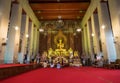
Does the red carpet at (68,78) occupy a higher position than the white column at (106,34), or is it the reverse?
the white column at (106,34)

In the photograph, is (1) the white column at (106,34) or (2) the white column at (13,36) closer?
(1) the white column at (106,34)

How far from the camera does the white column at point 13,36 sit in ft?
37.5

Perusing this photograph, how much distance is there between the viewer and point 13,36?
11.9 metres

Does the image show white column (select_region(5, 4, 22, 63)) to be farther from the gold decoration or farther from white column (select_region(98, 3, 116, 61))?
the gold decoration

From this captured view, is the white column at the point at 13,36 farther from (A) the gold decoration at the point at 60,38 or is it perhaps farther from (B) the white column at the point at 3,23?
(A) the gold decoration at the point at 60,38

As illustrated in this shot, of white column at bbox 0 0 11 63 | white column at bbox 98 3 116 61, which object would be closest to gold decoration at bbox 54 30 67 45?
white column at bbox 98 3 116 61

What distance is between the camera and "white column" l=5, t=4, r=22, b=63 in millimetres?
11438

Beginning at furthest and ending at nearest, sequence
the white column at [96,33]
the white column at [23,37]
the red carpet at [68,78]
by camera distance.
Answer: the white column at [96,33] → the white column at [23,37] → the red carpet at [68,78]

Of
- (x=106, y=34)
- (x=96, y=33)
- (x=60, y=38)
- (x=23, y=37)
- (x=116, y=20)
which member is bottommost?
(x=106, y=34)

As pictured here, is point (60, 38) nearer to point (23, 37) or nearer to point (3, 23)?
point (23, 37)

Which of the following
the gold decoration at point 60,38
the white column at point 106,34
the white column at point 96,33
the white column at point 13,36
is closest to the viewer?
the white column at point 106,34

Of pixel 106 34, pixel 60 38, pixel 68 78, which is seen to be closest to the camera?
pixel 68 78

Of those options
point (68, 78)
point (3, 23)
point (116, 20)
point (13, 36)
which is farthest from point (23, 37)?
point (68, 78)

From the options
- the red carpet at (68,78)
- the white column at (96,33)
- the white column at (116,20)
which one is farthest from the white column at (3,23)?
the white column at (96,33)
